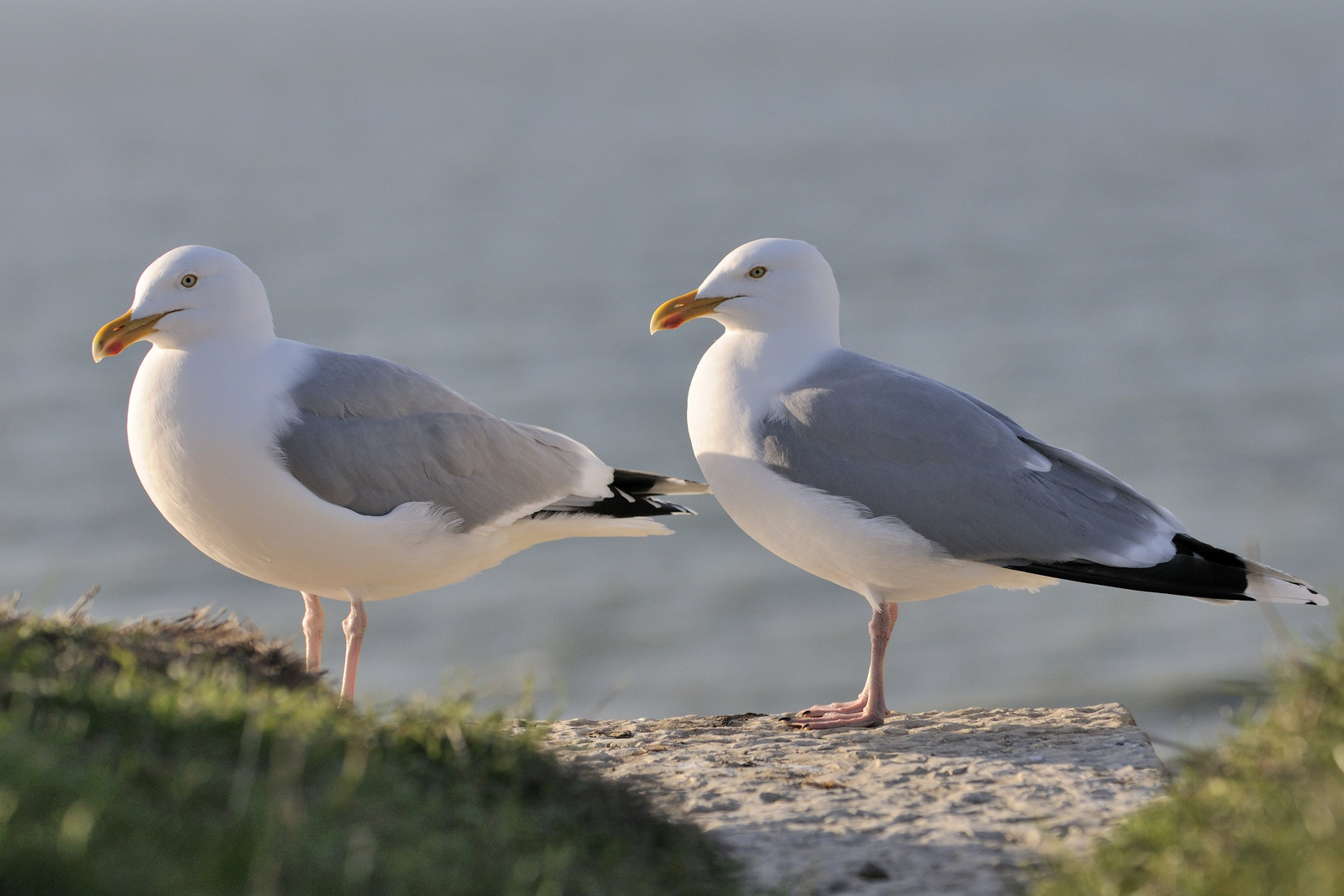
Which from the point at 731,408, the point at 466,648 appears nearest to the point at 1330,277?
the point at 466,648

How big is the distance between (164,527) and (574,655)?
7871 millimetres

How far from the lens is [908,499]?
6.54 metres

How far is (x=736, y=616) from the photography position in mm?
17781

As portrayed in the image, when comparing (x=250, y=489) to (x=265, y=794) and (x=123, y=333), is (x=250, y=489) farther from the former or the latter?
(x=265, y=794)

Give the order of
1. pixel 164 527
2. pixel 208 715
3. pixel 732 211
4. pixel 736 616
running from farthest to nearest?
1. pixel 732 211
2. pixel 164 527
3. pixel 736 616
4. pixel 208 715

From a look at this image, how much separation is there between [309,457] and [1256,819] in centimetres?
418

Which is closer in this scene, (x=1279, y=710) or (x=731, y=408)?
(x=1279, y=710)

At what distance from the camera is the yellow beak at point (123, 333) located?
21.2 ft

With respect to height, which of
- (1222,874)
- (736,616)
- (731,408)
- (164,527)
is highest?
(164,527)

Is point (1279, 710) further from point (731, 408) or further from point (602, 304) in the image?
point (602, 304)

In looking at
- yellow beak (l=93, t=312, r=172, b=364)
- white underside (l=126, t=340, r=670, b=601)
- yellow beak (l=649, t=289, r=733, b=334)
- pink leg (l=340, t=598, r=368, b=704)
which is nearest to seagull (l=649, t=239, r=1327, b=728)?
yellow beak (l=649, t=289, r=733, b=334)

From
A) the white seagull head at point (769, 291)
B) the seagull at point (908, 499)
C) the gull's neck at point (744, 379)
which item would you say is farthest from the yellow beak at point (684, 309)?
the seagull at point (908, 499)

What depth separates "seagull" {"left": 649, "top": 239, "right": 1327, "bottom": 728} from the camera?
6480 millimetres

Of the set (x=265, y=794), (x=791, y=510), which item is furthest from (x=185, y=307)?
(x=265, y=794)
